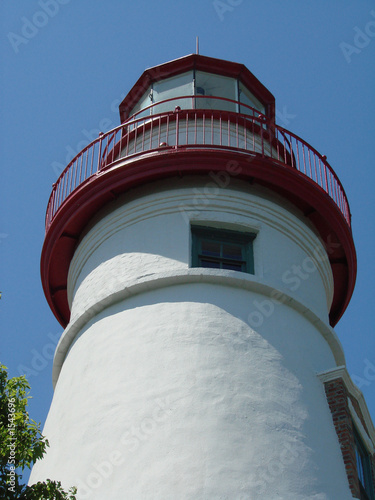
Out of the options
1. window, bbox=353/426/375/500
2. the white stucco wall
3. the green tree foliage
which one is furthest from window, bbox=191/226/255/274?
the green tree foliage

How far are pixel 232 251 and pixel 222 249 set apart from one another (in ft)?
0.55

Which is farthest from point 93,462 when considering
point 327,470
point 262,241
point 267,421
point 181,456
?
point 262,241

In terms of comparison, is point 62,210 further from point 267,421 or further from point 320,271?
point 267,421

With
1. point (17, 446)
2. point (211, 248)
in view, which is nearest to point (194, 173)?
point (211, 248)

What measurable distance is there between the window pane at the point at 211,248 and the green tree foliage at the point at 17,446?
17.1 feet

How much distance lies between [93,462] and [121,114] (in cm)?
1058

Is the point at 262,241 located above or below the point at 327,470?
above

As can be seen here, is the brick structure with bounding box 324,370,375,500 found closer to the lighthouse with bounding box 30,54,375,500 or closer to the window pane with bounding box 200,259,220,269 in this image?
the lighthouse with bounding box 30,54,375,500

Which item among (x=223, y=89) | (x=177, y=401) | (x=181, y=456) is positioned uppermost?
(x=223, y=89)

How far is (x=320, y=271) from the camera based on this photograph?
47.9 ft

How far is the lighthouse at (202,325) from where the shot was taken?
10.5 m

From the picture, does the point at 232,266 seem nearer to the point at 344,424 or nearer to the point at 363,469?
the point at 344,424

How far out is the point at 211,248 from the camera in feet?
44.7

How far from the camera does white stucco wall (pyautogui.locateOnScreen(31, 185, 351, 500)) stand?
34.0 ft
